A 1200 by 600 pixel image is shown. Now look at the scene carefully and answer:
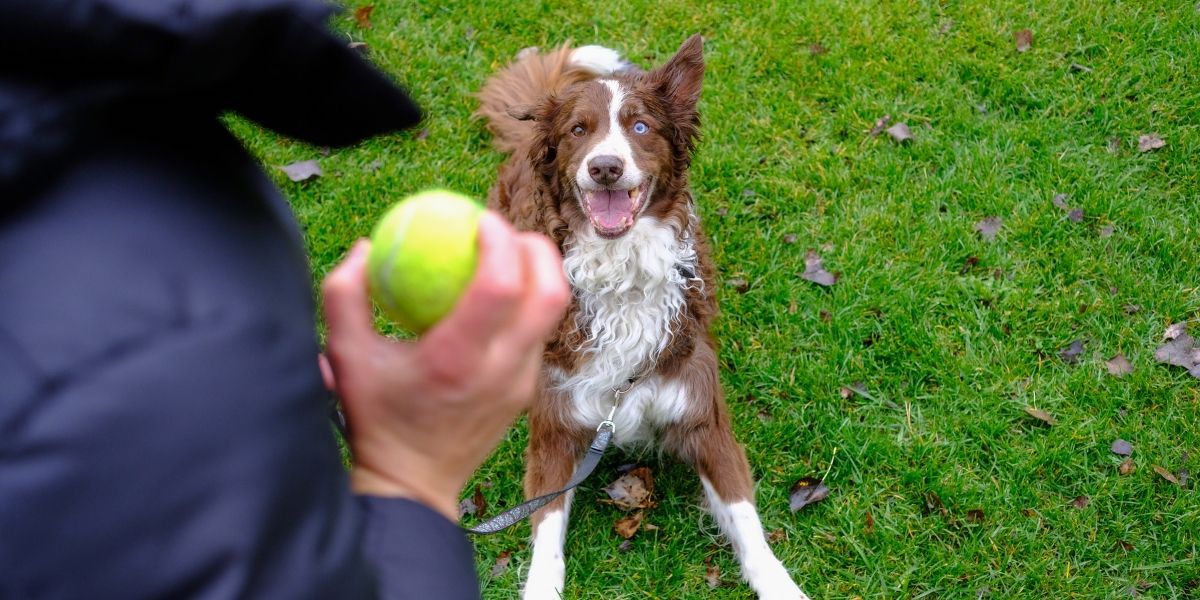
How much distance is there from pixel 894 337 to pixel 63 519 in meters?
3.90

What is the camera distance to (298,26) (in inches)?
37.4

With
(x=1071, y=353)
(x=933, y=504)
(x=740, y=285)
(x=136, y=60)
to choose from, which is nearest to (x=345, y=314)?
(x=136, y=60)

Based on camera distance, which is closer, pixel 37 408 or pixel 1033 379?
pixel 37 408

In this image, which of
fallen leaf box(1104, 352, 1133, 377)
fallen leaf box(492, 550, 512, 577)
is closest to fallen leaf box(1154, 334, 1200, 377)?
fallen leaf box(1104, 352, 1133, 377)

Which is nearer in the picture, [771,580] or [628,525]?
[771,580]

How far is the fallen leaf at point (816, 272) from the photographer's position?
14.5 feet

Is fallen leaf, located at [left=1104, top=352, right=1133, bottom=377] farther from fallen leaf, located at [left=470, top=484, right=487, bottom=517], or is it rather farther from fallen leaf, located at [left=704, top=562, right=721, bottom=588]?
fallen leaf, located at [left=470, top=484, right=487, bottom=517]

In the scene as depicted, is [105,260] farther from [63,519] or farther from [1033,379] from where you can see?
[1033,379]

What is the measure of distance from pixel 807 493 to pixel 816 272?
1.24 meters

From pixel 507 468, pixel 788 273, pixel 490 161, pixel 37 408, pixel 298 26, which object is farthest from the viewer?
pixel 490 161

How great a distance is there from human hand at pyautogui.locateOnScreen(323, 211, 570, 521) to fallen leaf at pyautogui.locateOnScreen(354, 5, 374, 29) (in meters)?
4.72

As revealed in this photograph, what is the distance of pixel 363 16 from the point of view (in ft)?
18.3

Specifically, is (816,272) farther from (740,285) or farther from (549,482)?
(549,482)

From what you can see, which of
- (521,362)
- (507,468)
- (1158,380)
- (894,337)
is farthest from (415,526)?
(1158,380)
